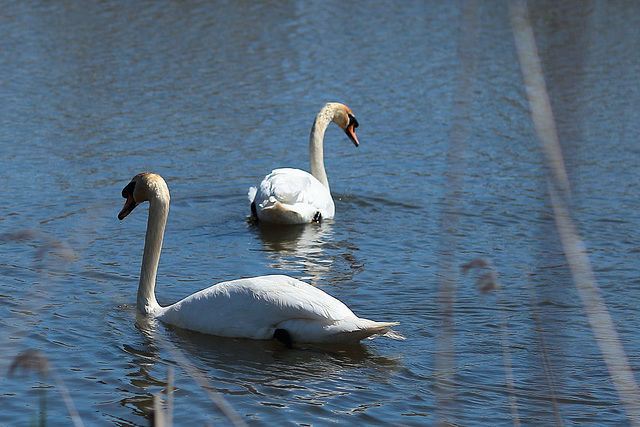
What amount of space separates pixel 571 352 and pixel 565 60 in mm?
3989

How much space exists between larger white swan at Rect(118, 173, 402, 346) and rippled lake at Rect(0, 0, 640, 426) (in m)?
0.12

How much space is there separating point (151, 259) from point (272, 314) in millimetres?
1085

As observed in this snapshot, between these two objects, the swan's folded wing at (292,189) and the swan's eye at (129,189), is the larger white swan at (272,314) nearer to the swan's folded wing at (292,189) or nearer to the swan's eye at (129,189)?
the swan's eye at (129,189)

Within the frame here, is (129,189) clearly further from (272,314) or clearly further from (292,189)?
(292,189)

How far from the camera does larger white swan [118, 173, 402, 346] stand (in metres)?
5.19

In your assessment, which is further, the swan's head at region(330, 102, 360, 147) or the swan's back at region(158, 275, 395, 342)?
the swan's head at region(330, 102, 360, 147)

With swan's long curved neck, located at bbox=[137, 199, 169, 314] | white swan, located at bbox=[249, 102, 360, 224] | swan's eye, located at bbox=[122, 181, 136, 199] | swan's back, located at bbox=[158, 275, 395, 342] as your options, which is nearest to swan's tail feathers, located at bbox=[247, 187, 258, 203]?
white swan, located at bbox=[249, 102, 360, 224]

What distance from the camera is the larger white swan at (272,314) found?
5191mm

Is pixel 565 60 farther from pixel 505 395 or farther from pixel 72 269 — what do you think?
pixel 72 269

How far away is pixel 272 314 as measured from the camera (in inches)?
209

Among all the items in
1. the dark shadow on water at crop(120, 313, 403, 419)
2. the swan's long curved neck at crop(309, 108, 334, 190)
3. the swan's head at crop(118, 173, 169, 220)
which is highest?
the swan's long curved neck at crop(309, 108, 334, 190)

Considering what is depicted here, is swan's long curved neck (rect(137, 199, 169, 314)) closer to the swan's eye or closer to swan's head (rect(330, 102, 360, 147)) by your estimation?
the swan's eye

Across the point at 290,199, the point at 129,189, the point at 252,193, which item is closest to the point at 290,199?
the point at 290,199

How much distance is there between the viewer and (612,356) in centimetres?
526
